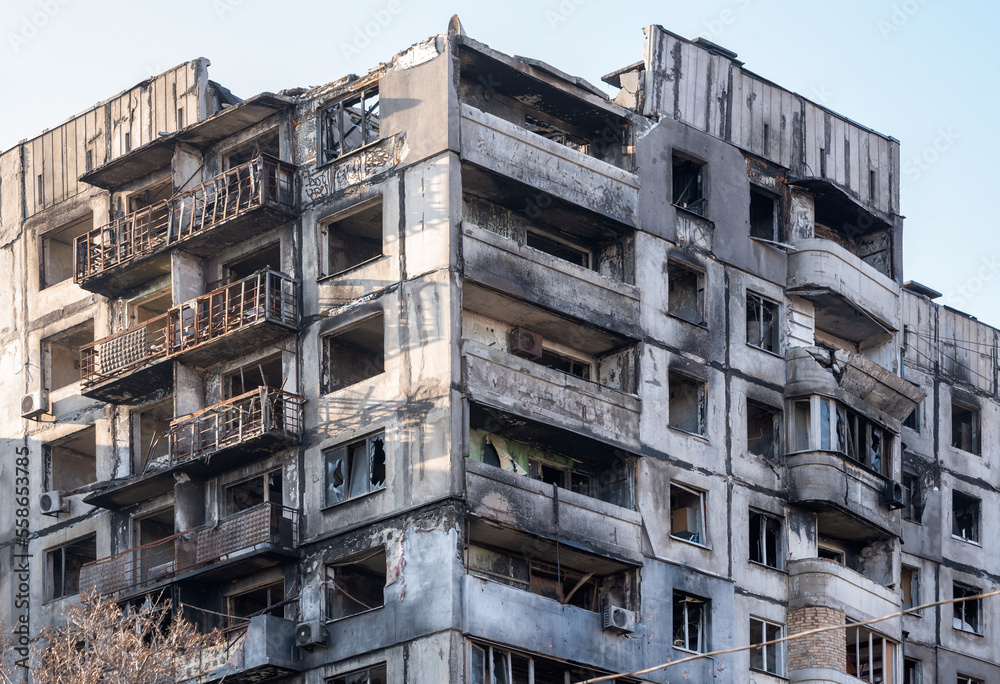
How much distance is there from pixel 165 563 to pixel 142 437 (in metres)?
4.31

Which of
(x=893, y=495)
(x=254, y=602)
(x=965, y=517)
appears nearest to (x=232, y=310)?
(x=254, y=602)

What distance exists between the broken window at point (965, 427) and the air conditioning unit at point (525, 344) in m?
17.3

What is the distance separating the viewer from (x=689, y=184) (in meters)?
54.3

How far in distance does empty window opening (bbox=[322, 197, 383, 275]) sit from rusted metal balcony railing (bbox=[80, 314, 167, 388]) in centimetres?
445

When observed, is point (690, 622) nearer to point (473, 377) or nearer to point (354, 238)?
point (473, 377)

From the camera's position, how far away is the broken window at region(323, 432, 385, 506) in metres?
47.5

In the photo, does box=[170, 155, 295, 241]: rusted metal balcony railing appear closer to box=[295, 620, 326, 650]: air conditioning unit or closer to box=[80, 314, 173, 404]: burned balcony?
box=[80, 314, 173, 404]: burned balcony

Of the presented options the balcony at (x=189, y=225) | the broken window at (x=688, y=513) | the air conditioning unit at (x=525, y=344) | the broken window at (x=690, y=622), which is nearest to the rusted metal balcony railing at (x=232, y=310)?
the balcony at (x=189, y=225)

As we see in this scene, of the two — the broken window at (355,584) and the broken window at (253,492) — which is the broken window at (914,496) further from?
the broken window at (253,492)

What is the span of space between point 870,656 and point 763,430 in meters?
6.33

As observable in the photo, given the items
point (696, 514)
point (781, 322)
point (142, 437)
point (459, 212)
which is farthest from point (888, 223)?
point (142, 437)

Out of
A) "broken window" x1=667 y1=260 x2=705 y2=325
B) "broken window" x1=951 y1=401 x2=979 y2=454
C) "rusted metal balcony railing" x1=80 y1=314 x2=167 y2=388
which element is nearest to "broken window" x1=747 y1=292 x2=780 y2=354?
"broken window" x1=667 y1=260 x2=705 y2=325

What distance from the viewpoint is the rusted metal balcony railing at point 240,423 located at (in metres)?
48.8

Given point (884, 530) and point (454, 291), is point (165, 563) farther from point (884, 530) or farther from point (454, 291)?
point (884, 530)
